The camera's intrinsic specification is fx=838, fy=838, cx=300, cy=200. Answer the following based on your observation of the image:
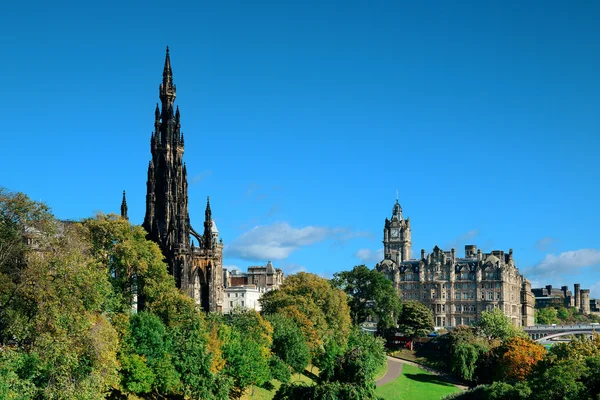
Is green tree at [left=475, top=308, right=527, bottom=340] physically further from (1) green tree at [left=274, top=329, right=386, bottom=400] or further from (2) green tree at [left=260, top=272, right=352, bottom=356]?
(1) green tree at [left=274, top=329, right=386, bottom=400]

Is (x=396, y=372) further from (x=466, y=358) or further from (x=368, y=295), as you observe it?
(x=368, y=295)

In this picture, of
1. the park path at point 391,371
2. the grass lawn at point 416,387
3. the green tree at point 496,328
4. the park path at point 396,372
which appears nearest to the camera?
the grass lawn at point 416,387

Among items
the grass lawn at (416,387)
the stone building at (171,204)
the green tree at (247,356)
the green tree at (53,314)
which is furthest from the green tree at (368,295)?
the green tree at (53,314)

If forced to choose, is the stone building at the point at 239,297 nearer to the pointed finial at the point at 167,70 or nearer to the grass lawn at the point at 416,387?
the grass lawn at the point at 416,387

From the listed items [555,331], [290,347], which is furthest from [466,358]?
[555,331]

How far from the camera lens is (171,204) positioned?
344ft

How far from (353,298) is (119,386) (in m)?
92.2

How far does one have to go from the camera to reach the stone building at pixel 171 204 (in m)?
103

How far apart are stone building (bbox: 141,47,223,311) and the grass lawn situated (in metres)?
25.6

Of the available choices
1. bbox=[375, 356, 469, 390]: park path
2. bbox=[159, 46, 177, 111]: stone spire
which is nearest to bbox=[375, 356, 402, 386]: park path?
bbox=[375, 356, 469, 390]: park path

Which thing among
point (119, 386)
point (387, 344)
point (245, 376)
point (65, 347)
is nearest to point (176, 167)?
point (245, 376)

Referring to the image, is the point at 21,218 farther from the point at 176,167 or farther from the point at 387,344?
the point at 387,344

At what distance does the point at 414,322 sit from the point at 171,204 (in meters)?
69.2

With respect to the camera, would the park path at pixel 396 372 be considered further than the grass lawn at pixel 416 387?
Yes
